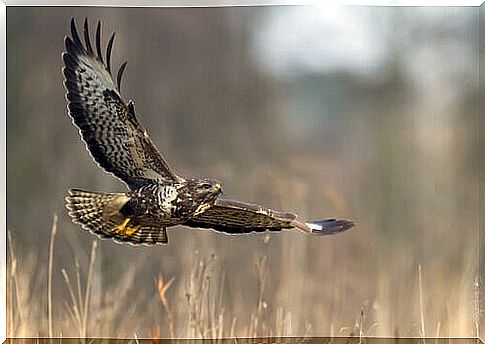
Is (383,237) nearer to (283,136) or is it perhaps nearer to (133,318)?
(283,136)

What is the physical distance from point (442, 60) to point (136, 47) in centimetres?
103

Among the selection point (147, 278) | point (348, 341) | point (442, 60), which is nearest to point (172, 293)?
point (147, 278)

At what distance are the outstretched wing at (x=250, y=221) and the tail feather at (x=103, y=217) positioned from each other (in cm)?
13

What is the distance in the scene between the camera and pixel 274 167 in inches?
141

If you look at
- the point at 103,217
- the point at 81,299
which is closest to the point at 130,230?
the point at 103,217

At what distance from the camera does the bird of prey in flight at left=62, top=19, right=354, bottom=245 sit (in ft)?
11.7

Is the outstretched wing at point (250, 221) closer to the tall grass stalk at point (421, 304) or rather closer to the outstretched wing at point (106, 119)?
the outstretched wing at point (106, 119)

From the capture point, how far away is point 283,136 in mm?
3604

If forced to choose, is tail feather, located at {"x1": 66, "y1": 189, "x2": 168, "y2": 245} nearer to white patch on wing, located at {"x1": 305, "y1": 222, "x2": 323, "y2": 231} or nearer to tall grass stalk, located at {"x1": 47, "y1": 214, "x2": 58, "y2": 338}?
tall grass stalk, located at {"x1": 47, "y1": 214, "x2": 58, "y2": 338}

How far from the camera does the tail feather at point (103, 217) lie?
11.8 ft

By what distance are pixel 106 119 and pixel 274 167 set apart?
22.9 inches

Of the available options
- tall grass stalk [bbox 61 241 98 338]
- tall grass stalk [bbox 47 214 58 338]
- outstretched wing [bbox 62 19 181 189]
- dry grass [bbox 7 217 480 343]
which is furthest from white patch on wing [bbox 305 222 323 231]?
tall grass stalk [bbox 47 214 58 338]

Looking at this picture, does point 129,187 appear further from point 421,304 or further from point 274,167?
point 421,304

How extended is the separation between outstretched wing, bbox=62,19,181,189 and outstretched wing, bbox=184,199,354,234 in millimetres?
176
